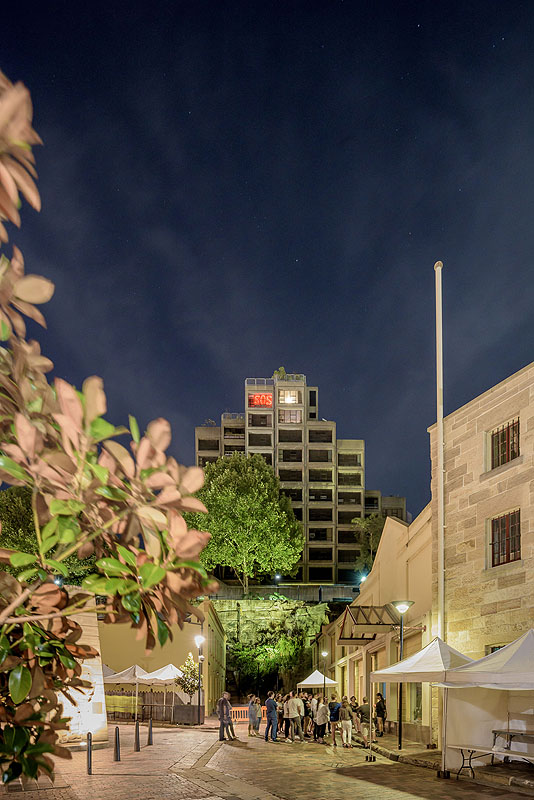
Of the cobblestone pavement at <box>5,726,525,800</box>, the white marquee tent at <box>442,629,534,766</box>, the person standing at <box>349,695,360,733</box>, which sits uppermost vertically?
the white marquee tent at <box>442,629,534,766</box>

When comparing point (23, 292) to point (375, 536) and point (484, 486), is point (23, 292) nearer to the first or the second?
point (484, 486)

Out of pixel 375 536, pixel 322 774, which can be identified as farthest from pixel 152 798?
pixel 375 536

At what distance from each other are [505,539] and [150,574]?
17.3m

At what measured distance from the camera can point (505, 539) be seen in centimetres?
1758

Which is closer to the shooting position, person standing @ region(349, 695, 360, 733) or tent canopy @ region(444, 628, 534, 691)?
tent canopy @ region(444, 628, 534, 691)

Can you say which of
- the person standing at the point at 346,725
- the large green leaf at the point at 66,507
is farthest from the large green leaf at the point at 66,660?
the person standing at the point at 346,725

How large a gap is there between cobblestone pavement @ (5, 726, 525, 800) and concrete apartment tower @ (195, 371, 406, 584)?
2291 inches

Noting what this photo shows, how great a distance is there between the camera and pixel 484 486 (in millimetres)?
18281

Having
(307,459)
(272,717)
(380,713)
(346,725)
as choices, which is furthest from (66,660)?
(307,459)

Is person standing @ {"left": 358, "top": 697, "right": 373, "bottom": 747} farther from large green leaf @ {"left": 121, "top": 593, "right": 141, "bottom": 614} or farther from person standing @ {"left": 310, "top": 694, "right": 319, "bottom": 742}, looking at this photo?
large green leaf @ {"left": 121, "top": 593, "right": 141, "bottom": 614}

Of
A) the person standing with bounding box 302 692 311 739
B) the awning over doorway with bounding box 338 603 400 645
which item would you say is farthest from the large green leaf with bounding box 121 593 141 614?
the person standing with bounding box 302 692 311 739

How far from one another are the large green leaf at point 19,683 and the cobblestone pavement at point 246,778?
36.1ft

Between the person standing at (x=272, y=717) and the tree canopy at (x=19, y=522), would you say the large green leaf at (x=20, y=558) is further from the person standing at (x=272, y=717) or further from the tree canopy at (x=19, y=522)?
the tree canopy at (x=19, y=522)

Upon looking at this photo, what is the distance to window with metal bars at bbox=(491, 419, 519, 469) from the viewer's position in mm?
17469
